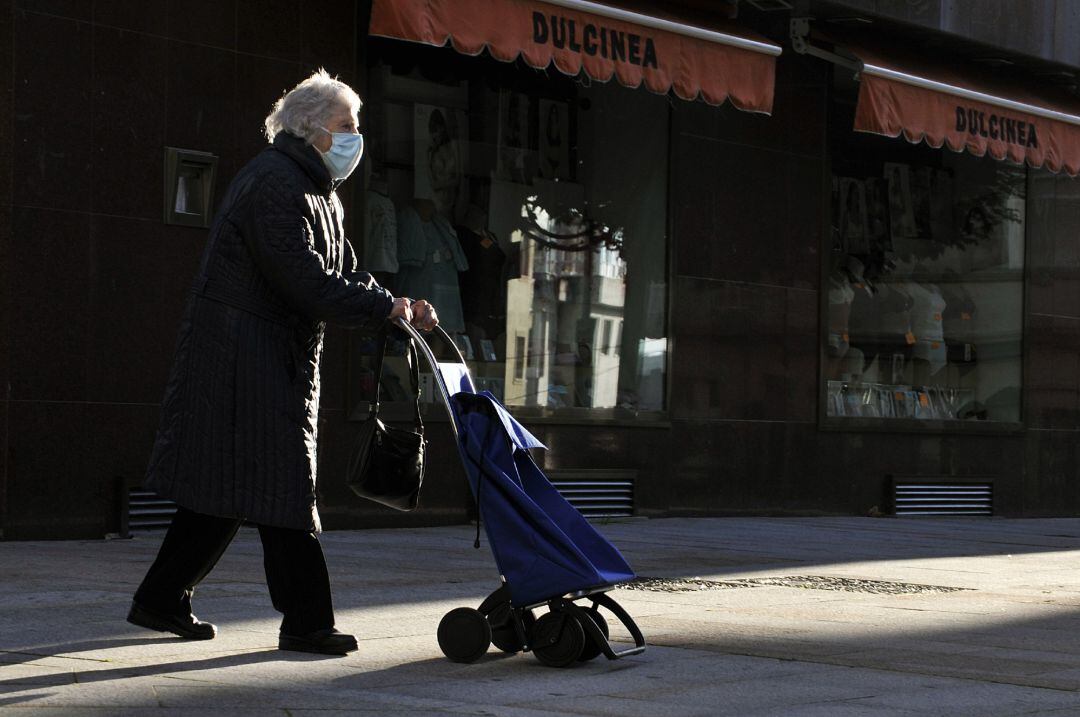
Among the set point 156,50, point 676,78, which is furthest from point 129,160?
point 676,78

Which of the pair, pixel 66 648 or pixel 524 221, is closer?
pixel 66 648

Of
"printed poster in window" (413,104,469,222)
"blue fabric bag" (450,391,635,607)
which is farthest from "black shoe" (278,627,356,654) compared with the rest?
"printed poster in window" (413,104,469,222)

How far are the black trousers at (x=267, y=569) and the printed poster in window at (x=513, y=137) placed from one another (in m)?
6.88

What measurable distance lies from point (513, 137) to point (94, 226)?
3.56 meters

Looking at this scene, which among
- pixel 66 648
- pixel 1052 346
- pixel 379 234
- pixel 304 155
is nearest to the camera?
pixel 66 648

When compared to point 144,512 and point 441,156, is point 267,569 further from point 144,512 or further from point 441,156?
point 441,156

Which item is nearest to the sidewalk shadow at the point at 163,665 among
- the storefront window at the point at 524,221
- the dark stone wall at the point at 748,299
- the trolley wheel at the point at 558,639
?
the trolley wheel at the point at 558,639

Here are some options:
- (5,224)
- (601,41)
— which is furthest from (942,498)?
(5,224)

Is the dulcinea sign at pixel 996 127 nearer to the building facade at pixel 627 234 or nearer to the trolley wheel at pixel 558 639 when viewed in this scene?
the building facade at pixel 627 234

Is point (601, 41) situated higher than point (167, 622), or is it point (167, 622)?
point (601, 41)

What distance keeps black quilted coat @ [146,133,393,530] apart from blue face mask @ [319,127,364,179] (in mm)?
83

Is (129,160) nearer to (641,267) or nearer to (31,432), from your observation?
(31,432)

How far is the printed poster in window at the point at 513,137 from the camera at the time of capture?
1194 cm

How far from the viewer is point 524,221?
479 inches
